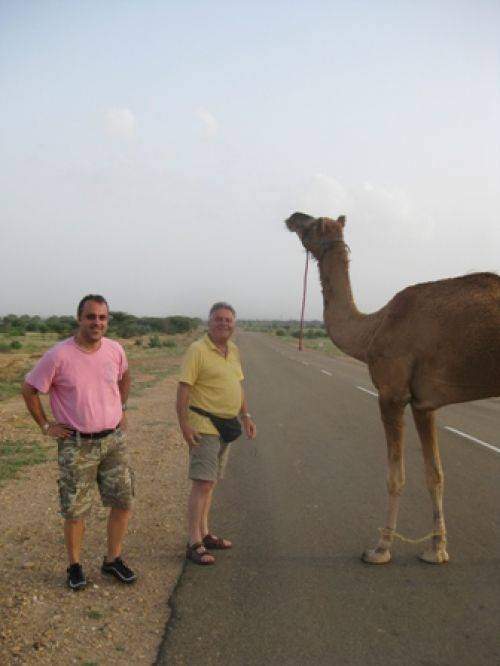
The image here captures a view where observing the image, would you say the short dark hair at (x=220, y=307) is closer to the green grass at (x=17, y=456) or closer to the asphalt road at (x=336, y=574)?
the asphalt road at (x=336, y=574)

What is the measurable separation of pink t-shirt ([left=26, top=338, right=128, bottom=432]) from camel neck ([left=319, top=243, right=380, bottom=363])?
2.21 metres

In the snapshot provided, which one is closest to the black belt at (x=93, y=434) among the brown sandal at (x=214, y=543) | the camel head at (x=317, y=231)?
the brown sandal at (x=214, y=543)

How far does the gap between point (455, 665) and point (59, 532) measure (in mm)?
3586

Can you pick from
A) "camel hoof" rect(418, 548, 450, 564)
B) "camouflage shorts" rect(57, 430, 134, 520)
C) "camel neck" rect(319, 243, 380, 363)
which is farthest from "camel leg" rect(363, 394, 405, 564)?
"camouflage shorts" rect(57, 430, 134, 520)

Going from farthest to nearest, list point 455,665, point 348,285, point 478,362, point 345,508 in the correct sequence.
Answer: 1. point 345,508
2. point 348,285
3. point 478,362
4. point 455,665

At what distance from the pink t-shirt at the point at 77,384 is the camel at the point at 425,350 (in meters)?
2.24

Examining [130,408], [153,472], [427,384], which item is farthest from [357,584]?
[130,408]

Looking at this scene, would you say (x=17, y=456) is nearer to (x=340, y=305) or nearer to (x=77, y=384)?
(x=77, y=384)

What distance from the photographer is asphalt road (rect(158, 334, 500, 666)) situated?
3.37 m

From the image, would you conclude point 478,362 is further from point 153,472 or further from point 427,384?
point 153,472

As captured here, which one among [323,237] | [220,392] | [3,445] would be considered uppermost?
[323,237]

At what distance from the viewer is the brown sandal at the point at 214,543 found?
481 centimetres

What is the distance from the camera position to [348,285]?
545cm

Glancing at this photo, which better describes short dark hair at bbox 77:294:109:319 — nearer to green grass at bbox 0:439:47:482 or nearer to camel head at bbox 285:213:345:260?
camel head at bbox 285:213:345:260
